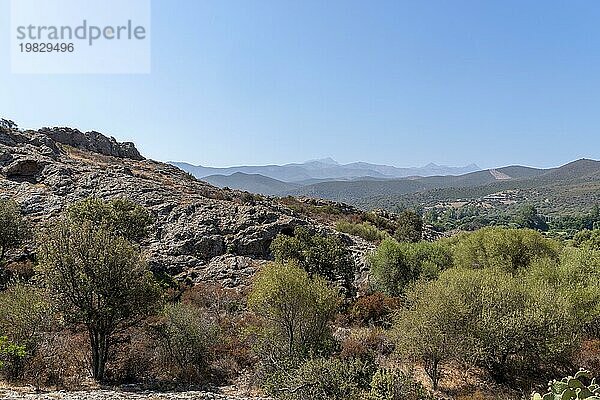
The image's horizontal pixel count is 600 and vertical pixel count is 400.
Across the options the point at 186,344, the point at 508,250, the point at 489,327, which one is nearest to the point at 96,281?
the point at 186,344

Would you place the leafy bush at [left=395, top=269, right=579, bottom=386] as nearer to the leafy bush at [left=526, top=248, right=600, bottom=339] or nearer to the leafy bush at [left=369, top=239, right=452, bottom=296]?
the leafy bush at [left=526, top=248, right=600, bottom=339]

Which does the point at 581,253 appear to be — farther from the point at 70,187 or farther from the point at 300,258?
the point at 70,187

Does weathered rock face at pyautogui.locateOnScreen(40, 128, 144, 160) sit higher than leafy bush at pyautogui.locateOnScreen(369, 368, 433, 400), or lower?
higher

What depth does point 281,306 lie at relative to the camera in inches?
931

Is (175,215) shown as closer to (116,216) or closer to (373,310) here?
(116,216)

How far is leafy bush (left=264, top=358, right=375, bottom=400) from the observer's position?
651 inches

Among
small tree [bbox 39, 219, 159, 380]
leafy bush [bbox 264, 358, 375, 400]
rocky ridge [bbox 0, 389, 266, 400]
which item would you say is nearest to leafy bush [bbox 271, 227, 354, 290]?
small tree [bbox 39, 219, 159, 380]

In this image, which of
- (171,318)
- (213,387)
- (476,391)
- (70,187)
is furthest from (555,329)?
(70,187)

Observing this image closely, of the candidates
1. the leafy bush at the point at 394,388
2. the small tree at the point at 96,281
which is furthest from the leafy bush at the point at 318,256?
the leafy bush at the point at 394,388

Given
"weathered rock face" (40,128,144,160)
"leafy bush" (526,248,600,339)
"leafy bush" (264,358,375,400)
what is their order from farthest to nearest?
"weathered rock face" (40,128,144,160) < "leafy bush" (526,248,600,339) < "leafy bush" (264,358,375,400)

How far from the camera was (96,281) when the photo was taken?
2230 centimetres

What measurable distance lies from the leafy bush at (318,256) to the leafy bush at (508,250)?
1146 centimetres

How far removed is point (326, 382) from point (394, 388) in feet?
8.76

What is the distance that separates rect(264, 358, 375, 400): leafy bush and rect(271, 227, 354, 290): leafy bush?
19804mm
